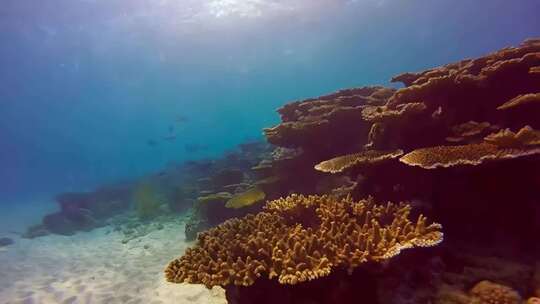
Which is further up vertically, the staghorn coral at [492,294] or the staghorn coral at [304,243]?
the staghorn coral at [304,243]

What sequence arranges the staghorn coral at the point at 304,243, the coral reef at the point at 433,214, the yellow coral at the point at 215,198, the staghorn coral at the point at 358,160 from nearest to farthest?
1. the staghorn coral at the point at 304,243
2. the coral reef at the point at 433,214
3. the staghorn coral at the point at 358,160
4. the yellow coral at the point at 215,198

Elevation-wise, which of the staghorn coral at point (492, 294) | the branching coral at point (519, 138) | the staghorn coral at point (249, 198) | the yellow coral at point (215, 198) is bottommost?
the staghorn coral at point (492, 294)

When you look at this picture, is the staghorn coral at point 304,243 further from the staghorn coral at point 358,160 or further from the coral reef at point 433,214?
the staghorn coral at point 358,160

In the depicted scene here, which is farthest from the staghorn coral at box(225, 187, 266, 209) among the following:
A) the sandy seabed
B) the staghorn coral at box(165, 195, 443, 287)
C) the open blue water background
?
the open blue water background

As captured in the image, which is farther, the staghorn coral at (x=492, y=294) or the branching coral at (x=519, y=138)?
the branching coral at (x=519, y=138)

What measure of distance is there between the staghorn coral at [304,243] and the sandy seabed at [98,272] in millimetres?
2612

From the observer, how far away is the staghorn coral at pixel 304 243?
353 centimetres

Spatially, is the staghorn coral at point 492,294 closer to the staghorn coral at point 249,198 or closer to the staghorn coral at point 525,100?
the staghorn coral at point 525,100

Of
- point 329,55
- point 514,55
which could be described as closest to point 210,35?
point 329,55

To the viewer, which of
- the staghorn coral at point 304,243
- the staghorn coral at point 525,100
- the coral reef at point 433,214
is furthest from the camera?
A: the staghorn coral at point 525,100

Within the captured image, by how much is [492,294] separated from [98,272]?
31.1 ft

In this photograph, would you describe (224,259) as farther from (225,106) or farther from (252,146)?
(225,106)

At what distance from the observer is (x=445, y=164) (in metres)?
4.04

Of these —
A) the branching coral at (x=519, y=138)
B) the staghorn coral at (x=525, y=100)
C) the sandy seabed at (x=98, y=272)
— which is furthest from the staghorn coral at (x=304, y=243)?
the sandy seabed at (x=98, y=272)
